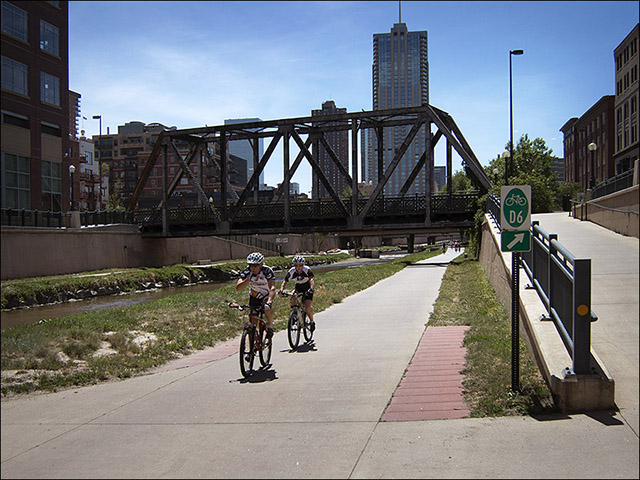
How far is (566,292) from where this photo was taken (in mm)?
6930

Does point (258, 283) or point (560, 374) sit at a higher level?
point (258, 283)

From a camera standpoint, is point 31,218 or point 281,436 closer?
point 31,218

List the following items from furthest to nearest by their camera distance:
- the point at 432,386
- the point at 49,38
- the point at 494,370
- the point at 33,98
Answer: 1. the point at 494,370
2. the point at 432,386
3. the point at 33,98
4. the point at 49,38

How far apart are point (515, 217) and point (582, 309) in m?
1.42

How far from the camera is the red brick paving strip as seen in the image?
619 cm

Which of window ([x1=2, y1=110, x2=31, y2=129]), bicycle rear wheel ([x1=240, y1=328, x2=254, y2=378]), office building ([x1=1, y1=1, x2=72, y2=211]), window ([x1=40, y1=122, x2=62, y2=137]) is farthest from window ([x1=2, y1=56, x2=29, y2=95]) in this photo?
bicycle rear wheel ([x1=240, y1=328, x2=254, y2=378])

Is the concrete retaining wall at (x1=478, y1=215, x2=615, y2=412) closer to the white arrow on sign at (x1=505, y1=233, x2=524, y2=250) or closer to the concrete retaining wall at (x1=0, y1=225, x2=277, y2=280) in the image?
the white arrow on sign at (x1=505, y1=233, x2=524, y2=250)

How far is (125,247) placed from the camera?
3697 centimetres

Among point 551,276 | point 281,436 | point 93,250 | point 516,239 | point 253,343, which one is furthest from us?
point 93,250

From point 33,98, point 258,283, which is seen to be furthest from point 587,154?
point 33,98

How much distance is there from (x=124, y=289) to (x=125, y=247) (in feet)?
34.6

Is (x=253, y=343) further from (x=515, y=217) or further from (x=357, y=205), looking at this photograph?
(x=357, y=205)

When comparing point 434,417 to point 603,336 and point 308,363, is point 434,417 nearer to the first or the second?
point 603,336

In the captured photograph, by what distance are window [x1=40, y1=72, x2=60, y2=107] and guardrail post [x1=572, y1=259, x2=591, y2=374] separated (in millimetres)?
4842
